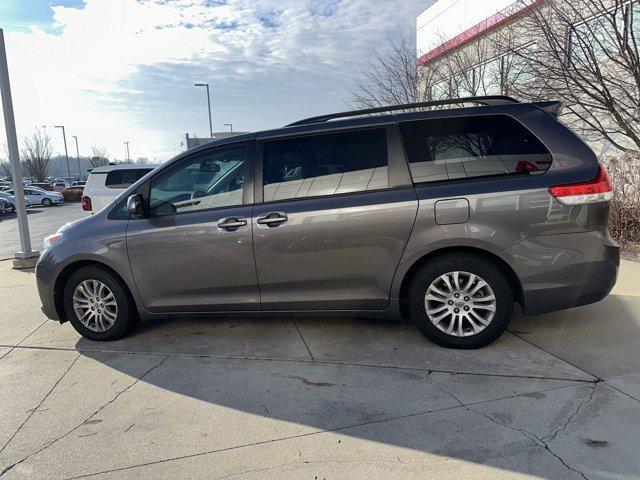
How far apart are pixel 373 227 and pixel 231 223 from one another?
1.19 meters

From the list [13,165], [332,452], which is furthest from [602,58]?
[13,165]

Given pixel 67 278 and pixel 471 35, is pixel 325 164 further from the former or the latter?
pixel 471 35

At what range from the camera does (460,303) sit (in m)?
3.80

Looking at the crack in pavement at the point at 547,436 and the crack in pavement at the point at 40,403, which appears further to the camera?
the crack in pavement at the point at 40,403

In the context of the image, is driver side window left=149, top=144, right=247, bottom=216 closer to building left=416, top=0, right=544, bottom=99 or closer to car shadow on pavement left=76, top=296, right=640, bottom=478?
car shadow on pavement left=76, top=296, right=640, bottom=478

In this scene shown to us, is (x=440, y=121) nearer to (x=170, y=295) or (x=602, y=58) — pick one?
(x=170, y=295)

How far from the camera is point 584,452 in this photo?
2566 mm

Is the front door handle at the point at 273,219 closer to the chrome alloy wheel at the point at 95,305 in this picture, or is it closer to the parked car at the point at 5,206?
the chrome alloy wheel at the point at 95,305

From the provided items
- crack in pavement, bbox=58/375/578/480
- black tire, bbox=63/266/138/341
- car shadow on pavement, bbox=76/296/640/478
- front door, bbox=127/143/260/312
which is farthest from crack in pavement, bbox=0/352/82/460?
front door, bbox=127/143/260/312

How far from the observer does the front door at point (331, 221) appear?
3.82 metres

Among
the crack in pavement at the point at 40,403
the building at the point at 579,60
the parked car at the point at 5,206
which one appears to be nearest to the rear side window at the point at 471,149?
the crack in pavement at the point at 40,403

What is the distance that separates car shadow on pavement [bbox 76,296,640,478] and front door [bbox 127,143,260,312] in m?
0.48

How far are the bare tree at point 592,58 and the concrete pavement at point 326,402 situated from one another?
454cm

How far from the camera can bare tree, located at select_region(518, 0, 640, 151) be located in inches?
295
